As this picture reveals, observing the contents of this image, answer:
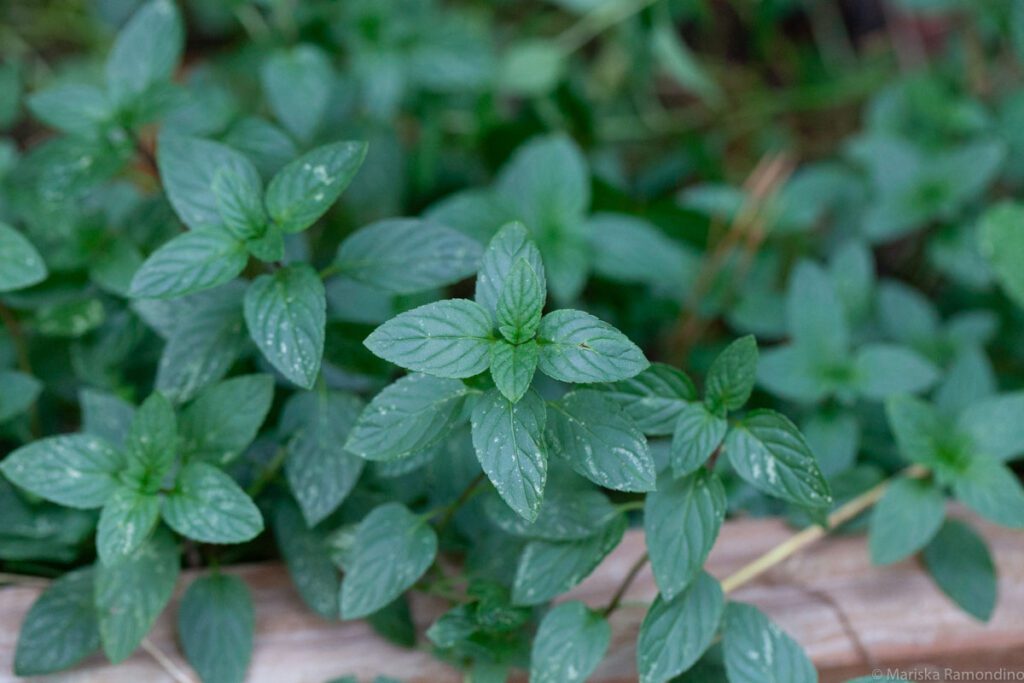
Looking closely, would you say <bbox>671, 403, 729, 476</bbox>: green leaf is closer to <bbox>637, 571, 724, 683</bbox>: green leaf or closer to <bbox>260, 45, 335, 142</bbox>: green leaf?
<bbox>637, 571, 724, 683</bbox>: green leaf

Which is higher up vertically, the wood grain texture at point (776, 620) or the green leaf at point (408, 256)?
the green leaf at point (408, 256)

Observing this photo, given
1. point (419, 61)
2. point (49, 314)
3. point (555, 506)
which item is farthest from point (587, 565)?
point (419, 61)

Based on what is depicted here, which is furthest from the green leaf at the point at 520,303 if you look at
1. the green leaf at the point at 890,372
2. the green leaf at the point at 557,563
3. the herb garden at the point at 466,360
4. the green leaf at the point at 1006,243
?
the green leaf at the point at 1006,243

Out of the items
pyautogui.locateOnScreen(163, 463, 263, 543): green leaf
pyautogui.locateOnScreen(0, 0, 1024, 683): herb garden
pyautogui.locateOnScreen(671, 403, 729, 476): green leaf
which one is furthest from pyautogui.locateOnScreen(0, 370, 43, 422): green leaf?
pyautogui.locateOnScreen(671, 403, 729, 476): green leaf

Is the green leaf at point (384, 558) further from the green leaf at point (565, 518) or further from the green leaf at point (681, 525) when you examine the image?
the green leaf at point (681, 525)

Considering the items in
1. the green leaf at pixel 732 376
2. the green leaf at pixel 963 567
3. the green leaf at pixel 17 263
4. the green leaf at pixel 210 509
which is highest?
the green leaf at pixel 17 263

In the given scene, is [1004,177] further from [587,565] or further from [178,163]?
[178,163]
